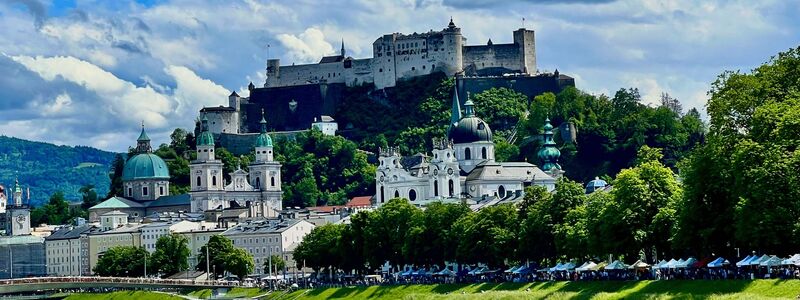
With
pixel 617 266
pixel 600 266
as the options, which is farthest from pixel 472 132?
pixel 617 266

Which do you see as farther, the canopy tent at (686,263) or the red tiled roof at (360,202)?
the red tiled roof at (360,202)

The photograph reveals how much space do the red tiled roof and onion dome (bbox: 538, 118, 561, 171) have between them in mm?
17536

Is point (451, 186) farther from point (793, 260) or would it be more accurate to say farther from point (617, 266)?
point (793, 260)

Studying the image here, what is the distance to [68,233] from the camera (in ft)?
618

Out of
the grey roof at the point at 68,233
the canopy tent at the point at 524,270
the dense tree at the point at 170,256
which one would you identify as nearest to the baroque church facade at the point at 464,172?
the dense tree at the point at 170,256

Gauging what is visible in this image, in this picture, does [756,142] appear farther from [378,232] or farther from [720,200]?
[378,232]

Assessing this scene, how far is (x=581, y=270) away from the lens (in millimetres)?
86625

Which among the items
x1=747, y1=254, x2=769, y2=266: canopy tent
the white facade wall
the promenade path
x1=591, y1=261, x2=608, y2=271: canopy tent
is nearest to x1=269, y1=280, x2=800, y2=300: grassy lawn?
x1=747, y1=254, x2=769, y2=266: canopy tent

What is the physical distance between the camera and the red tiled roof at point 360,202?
614ft

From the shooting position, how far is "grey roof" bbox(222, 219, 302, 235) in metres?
162

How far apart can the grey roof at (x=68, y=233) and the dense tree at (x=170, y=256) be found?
3103 cm

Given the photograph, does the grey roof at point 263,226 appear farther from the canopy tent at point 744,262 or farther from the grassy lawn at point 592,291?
the canopy tent at point 744,262

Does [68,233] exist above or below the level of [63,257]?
above

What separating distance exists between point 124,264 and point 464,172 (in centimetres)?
3850
